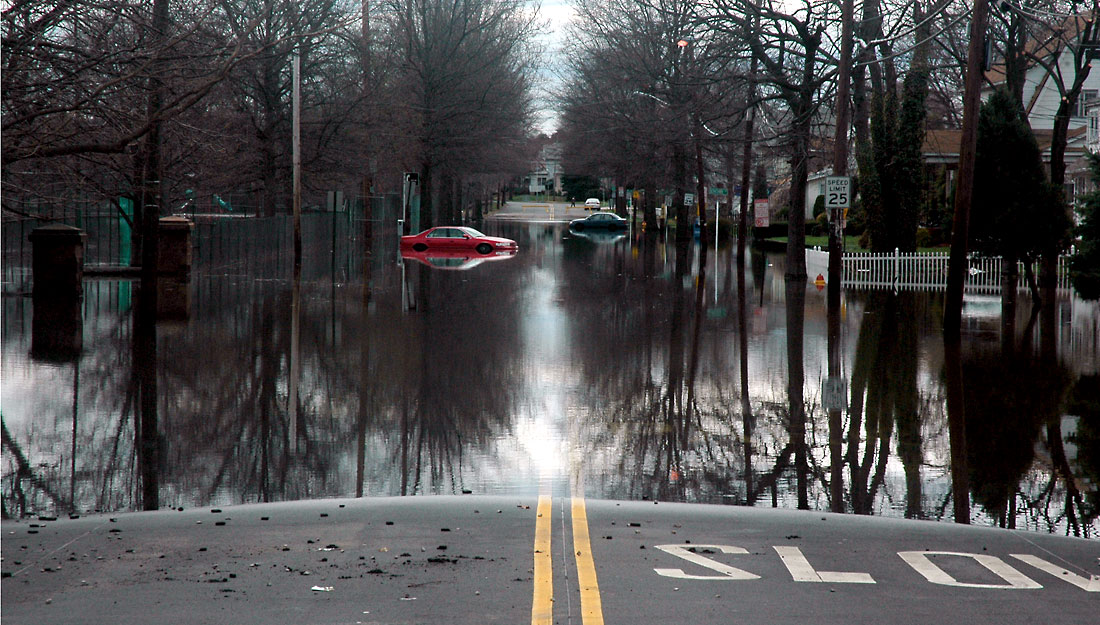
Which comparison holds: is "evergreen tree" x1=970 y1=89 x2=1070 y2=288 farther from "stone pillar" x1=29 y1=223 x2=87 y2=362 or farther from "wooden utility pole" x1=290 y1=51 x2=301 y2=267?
"stone pillar" x1=29 y1=223 x2=87 y2=362

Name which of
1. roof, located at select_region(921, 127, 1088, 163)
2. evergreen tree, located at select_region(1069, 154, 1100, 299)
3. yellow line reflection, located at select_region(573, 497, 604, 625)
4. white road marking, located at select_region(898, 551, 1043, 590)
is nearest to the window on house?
roof, located at select_region(921, 127, 1088, 163)

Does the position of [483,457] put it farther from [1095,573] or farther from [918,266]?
[918,266]

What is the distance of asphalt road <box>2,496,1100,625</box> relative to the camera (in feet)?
18.2

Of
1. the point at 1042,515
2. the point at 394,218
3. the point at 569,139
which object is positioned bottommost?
the point at 1042,515

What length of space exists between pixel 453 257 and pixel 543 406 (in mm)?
32834

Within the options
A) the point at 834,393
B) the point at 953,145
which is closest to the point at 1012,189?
the point at 834,393

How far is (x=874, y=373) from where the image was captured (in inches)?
591

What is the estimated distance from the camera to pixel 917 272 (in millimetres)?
31266

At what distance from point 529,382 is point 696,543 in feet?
23.6

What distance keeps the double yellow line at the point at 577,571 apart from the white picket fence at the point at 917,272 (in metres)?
24.1

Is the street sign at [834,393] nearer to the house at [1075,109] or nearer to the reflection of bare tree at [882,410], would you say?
the reflection of bare tree at [882,410]

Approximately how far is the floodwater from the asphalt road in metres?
0.90

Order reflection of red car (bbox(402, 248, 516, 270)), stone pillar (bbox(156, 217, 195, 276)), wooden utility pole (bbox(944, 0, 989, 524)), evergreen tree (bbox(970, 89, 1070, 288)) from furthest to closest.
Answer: reflection of red car (bbox(402, 248, 516, 270)) < stone pillar (bbox(156, 217, 195, 276)) < evergreen tree (bbox(970, 89, 1070, 288)) < wooden utility pole (bbox(944, 0, 989, 524))

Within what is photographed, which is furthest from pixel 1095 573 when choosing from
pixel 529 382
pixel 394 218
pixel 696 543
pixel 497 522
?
pixel 394 218
